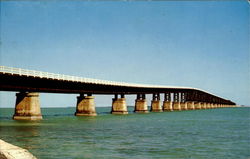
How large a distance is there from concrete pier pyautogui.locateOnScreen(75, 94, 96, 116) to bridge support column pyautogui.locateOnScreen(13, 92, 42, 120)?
22.1 metres

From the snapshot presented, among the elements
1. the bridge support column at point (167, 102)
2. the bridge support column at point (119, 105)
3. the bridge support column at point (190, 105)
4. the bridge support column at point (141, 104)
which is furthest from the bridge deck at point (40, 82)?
the bridge support column at point (190, 105)

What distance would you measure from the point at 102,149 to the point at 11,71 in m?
28.0

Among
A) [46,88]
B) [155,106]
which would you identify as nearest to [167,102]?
[155,106]

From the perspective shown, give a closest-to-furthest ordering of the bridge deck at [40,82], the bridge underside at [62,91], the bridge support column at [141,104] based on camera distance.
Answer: the bridge deck at [40,82], the bridge underside at [62,91], the bridge support column at [141,104]

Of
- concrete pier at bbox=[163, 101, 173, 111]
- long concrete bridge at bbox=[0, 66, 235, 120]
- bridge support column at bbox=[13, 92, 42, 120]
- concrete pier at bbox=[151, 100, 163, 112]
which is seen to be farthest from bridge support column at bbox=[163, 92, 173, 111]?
bridge support column at bbox=[13, 92, 42, 120]

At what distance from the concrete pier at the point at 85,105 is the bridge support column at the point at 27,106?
72.7 feet

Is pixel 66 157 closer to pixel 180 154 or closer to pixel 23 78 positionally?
pixel 180 154

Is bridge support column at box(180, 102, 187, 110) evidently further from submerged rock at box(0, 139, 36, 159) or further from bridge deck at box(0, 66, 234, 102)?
submerged rock at box(0, 139, 36, 159)

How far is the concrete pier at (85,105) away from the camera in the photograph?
8731 centimetres

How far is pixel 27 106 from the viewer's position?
64688 millimetres

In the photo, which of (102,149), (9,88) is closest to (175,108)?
(9,88)

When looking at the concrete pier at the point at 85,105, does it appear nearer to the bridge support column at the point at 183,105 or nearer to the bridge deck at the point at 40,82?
the bridge deck at the point at 40,82

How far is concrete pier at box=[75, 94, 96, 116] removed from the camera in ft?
286

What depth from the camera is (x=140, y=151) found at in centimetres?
2380
